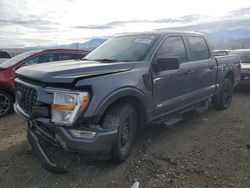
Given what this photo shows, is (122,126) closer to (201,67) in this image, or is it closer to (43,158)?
(43,158)

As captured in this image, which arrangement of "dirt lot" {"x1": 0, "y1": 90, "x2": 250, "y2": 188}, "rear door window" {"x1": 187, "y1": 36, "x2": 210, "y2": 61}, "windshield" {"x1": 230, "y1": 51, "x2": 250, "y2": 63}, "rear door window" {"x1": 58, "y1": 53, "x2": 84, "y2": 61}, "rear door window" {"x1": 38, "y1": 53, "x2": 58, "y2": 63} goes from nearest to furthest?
"dirt lot" {"x1": 0, "y1": 90, "x2": 250, "y2": 188} → "rear door window" {"x1": 187, "y1": 36, "x2": 210, "y2": 61} → "rear door window" {"x1": 38, "y1": 53, "x2": 58, "y2": 63} → "rear door window" {"x1": 58, "y1": 53, "x2": 84, "y2": 61} → "windshield" {"x1": 230, "y1": 51, "x2": 250, "y2": 63}

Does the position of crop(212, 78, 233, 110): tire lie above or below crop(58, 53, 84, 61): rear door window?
below

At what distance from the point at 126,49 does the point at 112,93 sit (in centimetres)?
136

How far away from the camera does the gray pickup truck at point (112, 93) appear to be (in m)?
3.44

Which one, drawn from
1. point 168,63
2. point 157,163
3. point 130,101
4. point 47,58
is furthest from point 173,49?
point 47,58

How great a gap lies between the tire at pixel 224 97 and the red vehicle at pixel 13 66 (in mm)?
3944

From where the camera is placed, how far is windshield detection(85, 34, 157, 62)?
461cm

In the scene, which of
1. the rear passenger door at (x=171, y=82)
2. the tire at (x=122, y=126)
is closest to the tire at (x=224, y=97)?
the rear passenger door at (x=171, y=82)

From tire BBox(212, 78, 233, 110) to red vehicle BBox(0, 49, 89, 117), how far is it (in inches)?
155

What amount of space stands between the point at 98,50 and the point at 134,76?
4.97ft

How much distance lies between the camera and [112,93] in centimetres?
368

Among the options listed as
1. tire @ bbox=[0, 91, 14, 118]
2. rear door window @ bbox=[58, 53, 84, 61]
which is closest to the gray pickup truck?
tire @ bbox=[0, 91, 14, 118]

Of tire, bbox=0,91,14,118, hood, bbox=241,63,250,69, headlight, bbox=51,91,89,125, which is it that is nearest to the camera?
headlight, bbox=51,91,89,125

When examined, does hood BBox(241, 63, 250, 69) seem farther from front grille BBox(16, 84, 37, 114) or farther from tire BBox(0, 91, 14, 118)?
front grille BBox(16, 84, 37, 114)
